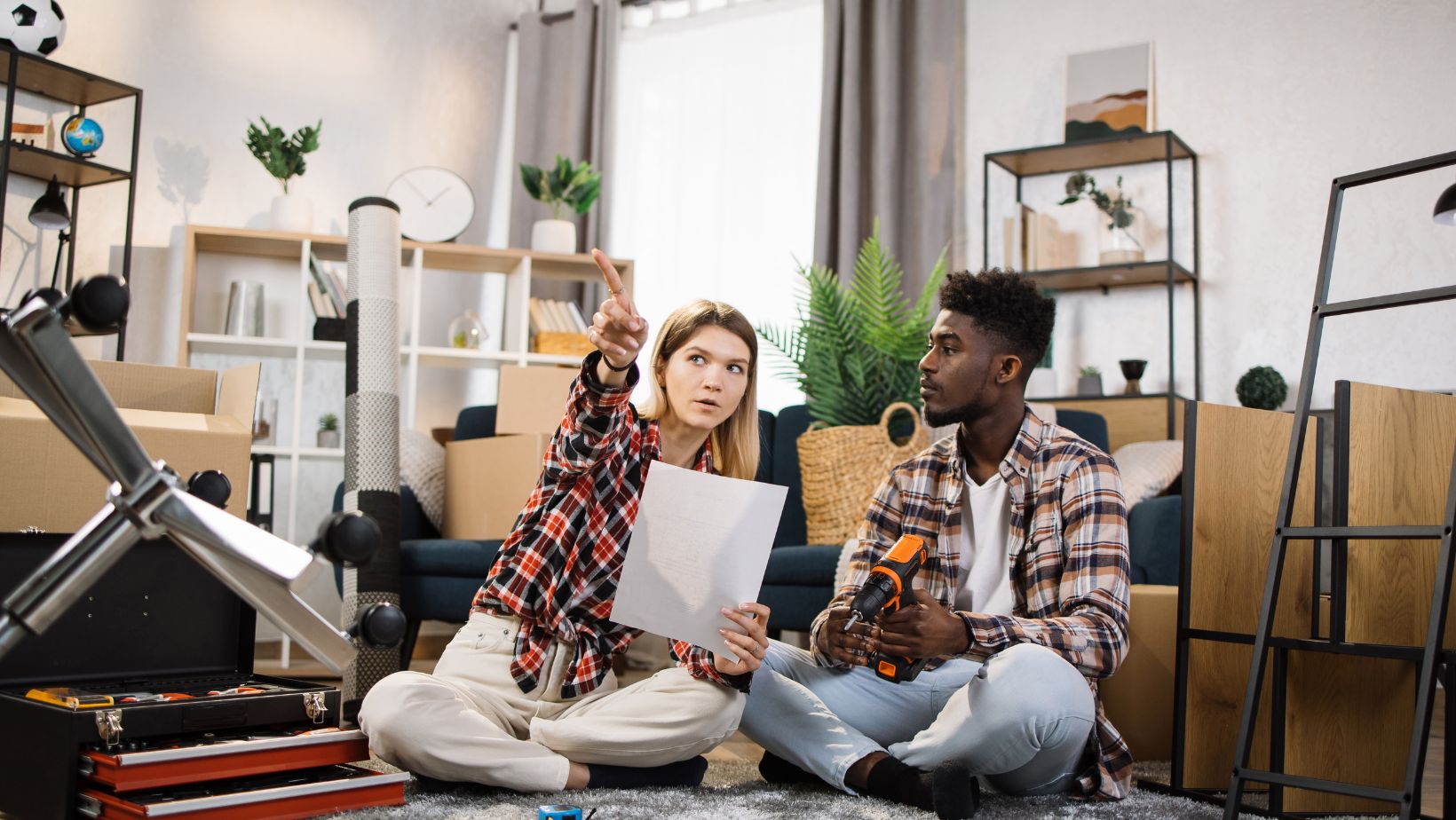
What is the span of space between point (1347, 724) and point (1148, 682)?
426 millimetres

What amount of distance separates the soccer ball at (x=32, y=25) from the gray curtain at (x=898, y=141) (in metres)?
2.32

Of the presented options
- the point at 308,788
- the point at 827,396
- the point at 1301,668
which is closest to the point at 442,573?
the point at 827,396

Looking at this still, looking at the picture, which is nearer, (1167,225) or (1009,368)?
(1009,368)

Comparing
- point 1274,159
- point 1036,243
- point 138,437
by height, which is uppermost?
point 1274,159

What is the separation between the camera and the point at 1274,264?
12.3 ft

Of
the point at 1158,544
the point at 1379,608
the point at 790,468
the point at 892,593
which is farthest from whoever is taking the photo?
the point at 790,468

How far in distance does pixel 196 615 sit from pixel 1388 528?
1.46 meters

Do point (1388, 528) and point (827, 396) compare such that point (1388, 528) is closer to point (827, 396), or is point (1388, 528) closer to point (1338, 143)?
point (827, 396)

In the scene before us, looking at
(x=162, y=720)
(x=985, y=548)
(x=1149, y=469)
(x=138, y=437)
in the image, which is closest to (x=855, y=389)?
(x=1149, y=469)

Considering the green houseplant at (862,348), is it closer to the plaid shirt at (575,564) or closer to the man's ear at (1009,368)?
the man's ear at (1009,368)

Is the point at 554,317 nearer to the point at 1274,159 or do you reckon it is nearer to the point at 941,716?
the point at 1274,159

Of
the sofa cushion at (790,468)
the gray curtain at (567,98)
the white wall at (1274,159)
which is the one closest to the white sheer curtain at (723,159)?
the gray curtain at (567,98)

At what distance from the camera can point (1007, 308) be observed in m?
1.92

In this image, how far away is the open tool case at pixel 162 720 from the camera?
4.04 feet
